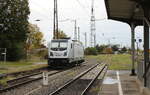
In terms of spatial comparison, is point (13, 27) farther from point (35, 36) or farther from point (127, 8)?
point (127, 8)

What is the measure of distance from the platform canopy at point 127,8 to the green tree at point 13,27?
35.7m

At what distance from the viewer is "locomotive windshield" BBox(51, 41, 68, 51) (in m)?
35.2

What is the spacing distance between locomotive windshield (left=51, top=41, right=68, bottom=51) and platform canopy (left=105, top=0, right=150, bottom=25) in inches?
502

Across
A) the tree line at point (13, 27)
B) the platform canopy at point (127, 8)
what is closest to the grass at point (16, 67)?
the platform canopy at point (127, 8)

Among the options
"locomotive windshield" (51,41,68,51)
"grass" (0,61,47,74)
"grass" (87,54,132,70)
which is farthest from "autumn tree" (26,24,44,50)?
"locomotive windshield" (51,41,68,51)

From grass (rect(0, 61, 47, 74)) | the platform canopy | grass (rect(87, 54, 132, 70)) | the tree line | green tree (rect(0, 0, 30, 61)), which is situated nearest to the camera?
the platform canopy

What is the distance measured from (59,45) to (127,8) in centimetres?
1832

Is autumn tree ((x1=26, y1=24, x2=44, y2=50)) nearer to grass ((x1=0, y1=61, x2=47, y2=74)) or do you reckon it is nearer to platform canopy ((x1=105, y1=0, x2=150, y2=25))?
grass ((x1=0, y1=61, x2=47, y2=74))

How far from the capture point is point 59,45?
1393 inches

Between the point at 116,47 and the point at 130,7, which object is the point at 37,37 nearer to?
the point at 130,7

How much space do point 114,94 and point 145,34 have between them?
289 cm

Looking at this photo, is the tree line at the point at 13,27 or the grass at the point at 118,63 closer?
the grass at the point at 118,63

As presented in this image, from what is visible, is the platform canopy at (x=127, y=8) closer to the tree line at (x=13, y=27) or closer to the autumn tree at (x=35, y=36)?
the tree line at (x=13, y=27)

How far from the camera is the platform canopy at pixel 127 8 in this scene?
13.5 metres
